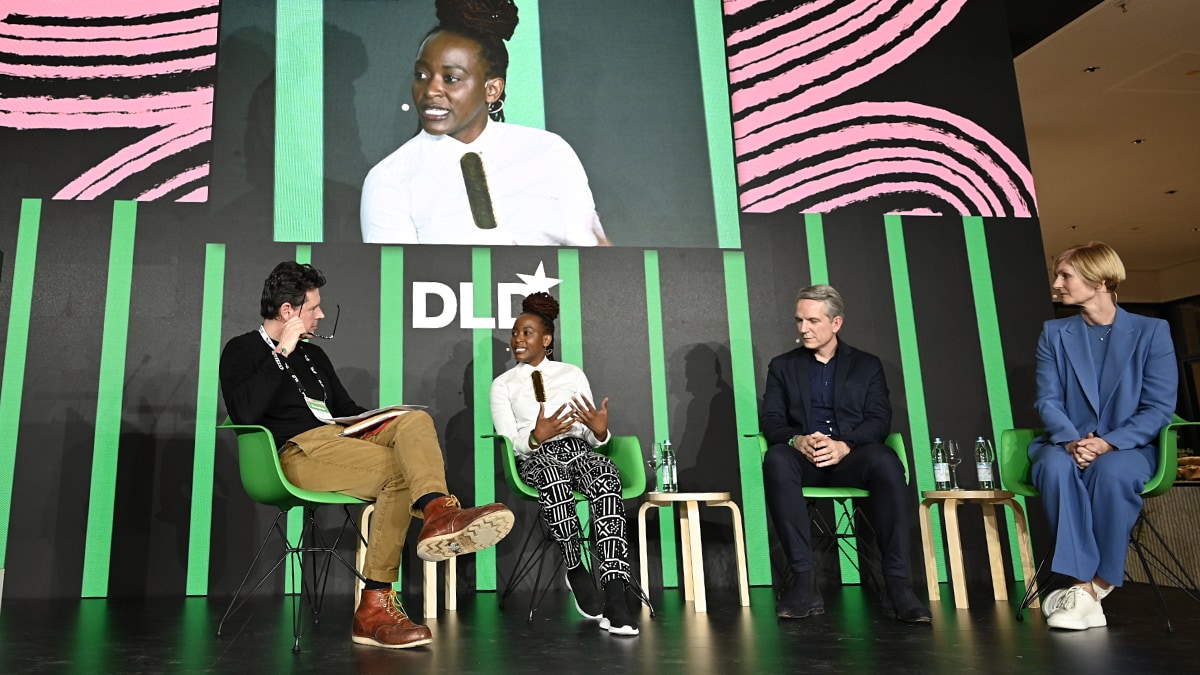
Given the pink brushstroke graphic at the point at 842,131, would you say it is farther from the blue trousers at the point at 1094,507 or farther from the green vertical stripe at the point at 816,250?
the blue trousers at the point at 1094,507

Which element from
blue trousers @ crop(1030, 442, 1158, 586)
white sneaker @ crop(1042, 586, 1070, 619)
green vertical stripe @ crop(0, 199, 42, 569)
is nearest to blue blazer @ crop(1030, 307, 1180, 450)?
blue trousers @ crop(1030, 442, 1158, 586)

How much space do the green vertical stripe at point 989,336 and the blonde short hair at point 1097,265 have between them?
5.12 feet

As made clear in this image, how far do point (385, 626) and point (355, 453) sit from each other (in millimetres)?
606

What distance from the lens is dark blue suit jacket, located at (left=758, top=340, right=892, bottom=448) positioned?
368cm

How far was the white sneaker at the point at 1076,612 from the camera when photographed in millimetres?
2842

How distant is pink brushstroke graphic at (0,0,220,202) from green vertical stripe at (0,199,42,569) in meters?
0.22

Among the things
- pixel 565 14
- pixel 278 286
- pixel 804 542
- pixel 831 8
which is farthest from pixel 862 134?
pixel 278 286

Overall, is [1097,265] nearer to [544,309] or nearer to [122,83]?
[544,309]

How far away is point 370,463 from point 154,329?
1.95 m

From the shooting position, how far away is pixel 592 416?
3.65 meters

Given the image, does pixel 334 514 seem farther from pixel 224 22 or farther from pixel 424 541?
pixel 224 22

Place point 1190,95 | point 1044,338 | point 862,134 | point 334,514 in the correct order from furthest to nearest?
point 1190,95, point 862,134, point 334,514, point 1044,338

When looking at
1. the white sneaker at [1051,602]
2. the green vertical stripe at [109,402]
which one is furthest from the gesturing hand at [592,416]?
the green vertical stripe at [109,402]

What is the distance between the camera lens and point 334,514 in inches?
171
